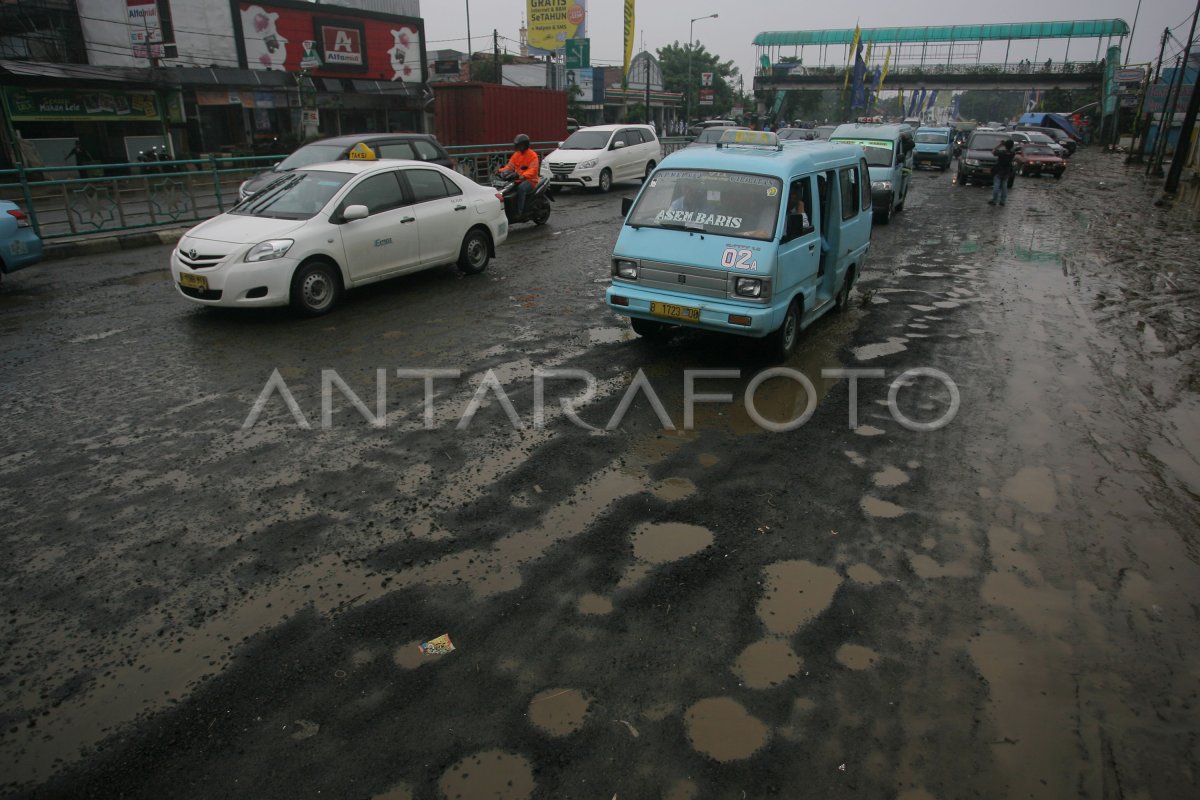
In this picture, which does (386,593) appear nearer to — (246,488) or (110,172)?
(246,488)

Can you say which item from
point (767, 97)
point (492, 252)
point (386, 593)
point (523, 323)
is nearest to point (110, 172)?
point (492, 252)

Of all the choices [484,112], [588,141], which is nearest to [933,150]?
[588,141]

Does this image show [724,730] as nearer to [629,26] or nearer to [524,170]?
[524,170]

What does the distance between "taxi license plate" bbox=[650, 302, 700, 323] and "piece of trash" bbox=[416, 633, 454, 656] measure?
3997 millimetres

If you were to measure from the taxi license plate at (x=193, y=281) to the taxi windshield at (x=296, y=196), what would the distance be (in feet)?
3.60

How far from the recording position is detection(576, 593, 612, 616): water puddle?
3.73 meters

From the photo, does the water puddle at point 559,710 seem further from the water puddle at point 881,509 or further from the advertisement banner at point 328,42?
the advertisement banner at point 328,42

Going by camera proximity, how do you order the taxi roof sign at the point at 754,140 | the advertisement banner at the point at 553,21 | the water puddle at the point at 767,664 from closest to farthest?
the water puddle at the point at 767,664, the taxi roof sign at the point at 754,140, the advertisement banner at the point at 553,21

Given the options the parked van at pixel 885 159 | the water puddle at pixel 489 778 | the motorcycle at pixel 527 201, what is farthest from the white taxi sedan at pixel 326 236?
the parked van at pixel 885 159

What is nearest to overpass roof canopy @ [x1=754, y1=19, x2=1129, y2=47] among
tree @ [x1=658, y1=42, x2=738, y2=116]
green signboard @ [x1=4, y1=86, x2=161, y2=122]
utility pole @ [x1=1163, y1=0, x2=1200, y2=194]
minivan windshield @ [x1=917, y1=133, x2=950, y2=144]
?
tree @ [x1=658, y1=42, x2=738, y2=116]

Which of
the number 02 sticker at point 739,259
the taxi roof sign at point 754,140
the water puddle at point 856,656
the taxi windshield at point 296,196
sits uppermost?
the taxi roof sign at point 754,140

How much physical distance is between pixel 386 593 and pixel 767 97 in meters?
83.4

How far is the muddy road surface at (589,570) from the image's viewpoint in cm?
292

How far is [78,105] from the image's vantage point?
74.9 feet
